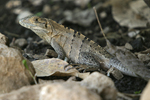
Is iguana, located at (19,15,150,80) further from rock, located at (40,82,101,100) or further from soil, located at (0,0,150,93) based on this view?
rock, located at (40,82,101,100)

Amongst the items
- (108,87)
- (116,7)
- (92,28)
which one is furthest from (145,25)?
(108,87)

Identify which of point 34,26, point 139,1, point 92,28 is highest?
point 139,1

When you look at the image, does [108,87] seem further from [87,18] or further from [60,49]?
[87,18]

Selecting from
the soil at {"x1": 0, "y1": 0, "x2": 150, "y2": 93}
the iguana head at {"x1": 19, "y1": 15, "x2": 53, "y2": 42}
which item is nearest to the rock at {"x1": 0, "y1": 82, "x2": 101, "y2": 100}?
the soil at {"x1": 0, "y1": 0, "x2": 150, "y2": 93}

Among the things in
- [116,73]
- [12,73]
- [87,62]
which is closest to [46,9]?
[87,62]

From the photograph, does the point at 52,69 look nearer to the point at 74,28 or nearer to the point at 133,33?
the point at 133,33

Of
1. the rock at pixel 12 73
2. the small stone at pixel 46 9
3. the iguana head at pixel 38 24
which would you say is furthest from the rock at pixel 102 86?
the small stone at pixel 46 9

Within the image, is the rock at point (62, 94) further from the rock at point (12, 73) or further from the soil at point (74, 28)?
the soil at point (74, 28)
